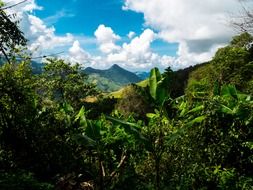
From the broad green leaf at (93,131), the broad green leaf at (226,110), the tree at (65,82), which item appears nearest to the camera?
the broad green leaf at (226,110)

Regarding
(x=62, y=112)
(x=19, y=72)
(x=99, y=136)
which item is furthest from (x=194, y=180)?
(x=19, y=72)

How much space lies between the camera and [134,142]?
1173 centimetres

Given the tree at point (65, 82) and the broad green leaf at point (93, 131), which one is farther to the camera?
the tree at point (65, 82)

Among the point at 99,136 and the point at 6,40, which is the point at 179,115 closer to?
the point at 99,136

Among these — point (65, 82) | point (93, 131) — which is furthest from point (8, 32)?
point (65, 82)

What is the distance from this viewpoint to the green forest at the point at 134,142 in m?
10.2

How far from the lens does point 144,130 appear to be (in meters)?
11.0

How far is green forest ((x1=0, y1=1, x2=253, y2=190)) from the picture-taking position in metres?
10.2

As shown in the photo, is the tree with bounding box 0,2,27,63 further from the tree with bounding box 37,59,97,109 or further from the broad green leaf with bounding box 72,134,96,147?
the tree with bounding box 37,59,97,109

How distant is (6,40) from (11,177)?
Answer: 147 inches

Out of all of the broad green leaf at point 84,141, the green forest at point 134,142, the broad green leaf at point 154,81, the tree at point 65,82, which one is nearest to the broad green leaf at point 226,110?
the green forest at point 134,142

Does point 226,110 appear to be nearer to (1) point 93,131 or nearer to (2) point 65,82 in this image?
A: (1) point 93,131

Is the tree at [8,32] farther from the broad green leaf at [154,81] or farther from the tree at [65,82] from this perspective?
the tree at [65,82]

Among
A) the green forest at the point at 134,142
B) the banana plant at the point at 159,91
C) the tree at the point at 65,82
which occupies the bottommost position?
the green forest at the point at 134,142
